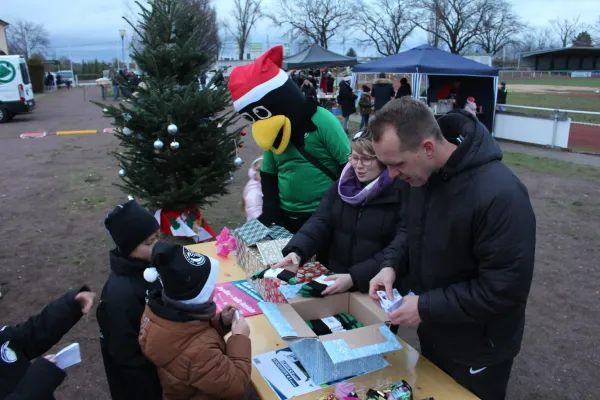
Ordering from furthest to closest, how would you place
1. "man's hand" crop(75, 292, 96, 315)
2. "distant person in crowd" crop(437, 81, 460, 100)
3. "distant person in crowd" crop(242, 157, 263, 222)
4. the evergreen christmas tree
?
"distant person in crowd" crop(437, 81, 460, 100)
the evergreen christmas tree
"distant person in crowd" crop(242, 157, 263, 222)
"man's hand" crop(75, 292, 96, 315)

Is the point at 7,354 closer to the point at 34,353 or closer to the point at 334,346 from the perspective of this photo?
the point at 34,353

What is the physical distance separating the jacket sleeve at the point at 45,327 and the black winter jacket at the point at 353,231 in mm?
1132

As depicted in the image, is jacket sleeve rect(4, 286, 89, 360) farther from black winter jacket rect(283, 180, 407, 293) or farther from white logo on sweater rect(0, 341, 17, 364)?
black winter jacket rect(283, 180, 407, 293)

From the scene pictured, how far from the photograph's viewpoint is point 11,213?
764 cm

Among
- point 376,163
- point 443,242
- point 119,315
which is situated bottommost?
point 119,315

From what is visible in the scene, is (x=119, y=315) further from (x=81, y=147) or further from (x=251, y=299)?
(x=81, y=147)

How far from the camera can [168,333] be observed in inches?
74.2

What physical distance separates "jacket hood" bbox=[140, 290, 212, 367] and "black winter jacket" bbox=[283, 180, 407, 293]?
88 centimetres

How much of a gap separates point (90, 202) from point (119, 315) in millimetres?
6630

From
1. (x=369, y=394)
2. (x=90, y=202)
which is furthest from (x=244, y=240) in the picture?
(x=90, y=202)

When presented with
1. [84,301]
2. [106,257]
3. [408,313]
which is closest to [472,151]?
[408,313]

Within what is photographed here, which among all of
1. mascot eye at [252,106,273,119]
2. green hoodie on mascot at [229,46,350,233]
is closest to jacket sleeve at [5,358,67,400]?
green hoodie on mascot at [229,46,350,233]

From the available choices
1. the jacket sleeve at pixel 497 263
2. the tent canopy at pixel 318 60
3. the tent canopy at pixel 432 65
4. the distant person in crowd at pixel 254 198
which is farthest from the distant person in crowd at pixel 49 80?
the jacket sleeve at pixel 497 263

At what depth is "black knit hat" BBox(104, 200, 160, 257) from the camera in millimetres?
2363
